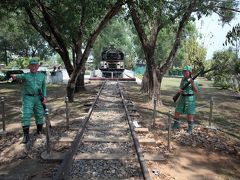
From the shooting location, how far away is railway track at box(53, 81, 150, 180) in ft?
19.8

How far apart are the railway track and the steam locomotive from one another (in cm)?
2649

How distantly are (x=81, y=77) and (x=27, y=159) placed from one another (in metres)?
15.5

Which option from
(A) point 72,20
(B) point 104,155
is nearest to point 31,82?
(B) point 104,155

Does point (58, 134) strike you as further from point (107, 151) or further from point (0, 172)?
point (0, 172)

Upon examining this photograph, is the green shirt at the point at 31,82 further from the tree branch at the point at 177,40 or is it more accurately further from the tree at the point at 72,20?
the tree branch at the point at 177,40

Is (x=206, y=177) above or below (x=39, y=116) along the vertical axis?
below

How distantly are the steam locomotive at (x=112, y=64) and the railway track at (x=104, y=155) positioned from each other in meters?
26.5

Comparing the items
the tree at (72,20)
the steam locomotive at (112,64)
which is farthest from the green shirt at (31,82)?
the steam locomotive at (112,64)

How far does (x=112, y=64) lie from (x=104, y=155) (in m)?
30.2

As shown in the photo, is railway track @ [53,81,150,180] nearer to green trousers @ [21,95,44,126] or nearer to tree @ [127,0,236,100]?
green trousers @ [21,95,44,126]

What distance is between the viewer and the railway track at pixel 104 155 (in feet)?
19.8

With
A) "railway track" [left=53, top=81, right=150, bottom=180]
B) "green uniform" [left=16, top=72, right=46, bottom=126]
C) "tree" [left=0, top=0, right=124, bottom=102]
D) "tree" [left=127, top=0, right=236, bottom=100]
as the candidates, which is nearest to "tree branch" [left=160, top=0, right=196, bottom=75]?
"tree" [left=127, top=0, right=236, bottom=100]

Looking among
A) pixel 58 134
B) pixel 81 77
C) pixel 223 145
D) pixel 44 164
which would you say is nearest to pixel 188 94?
pixel 223 145

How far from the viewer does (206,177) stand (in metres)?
6.39
